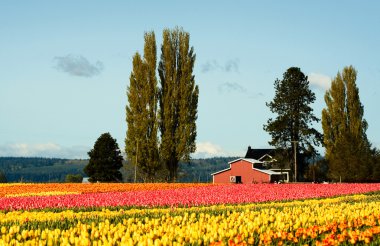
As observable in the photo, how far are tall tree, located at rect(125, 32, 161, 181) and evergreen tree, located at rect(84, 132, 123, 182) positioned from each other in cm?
821

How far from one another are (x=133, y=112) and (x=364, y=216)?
140 feet

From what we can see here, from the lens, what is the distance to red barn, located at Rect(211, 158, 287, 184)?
2441 inches

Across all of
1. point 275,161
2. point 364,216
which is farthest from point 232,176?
point 364,216

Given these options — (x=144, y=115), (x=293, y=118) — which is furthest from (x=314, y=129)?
(x=144, y=115)

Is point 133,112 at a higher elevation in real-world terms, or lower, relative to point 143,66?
lower

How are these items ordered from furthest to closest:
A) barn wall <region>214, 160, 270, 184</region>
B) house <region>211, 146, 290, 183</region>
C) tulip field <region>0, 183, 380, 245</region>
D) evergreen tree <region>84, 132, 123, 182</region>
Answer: barn wall <region>214, 160, 270, 184</region>
house <region>211, 146, 290, 183</region>
evergreen tree <region>84, 132, 123, 182</region>
tulip field <region>0, 183, 380, 245</region>

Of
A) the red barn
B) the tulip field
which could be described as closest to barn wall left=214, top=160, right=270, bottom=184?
the red barn

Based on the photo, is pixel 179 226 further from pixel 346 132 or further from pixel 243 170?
pixel 243 170

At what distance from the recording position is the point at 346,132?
191 ft

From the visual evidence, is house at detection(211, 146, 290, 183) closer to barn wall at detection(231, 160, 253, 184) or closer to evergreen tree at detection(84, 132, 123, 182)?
barn wall at detection(231, 160, 253, 184)

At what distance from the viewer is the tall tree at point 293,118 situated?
61188mm

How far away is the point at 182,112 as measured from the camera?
5141 cm

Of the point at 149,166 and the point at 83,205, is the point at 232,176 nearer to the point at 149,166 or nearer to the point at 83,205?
the point at 149,166

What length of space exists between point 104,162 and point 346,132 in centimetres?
2614
